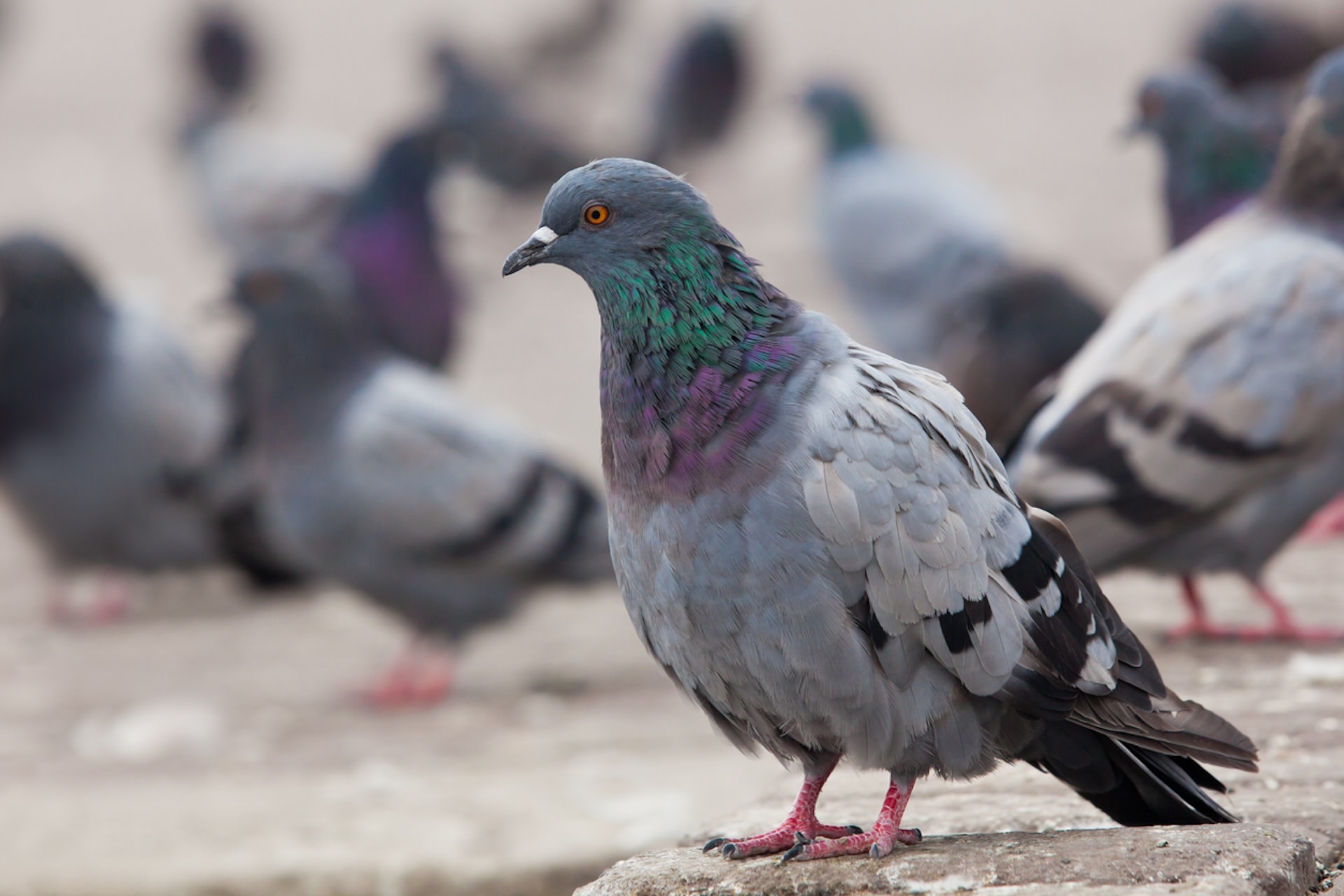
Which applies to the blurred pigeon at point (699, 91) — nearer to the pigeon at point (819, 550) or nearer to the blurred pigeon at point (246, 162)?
the blurred pigeon at point (246, 162)

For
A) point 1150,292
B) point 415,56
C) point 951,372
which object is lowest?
point 1150,292

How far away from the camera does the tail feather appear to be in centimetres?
290

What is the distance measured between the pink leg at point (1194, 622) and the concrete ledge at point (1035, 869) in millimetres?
2086

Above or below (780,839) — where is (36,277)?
above

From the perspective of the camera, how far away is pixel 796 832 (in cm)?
279

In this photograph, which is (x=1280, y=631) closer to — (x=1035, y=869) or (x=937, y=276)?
(x=1035, y=869)

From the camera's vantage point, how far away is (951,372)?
657 cm

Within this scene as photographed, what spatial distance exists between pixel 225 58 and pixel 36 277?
736cm

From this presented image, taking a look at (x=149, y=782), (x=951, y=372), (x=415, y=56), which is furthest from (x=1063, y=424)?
(x=415, y=56)

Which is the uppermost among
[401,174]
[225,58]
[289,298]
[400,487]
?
[225,58]

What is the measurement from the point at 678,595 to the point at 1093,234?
11520 mm

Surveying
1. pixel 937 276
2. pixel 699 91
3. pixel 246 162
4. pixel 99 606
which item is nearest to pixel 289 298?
pixel 99 606

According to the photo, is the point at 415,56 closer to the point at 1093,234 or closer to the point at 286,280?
the point at 1093,234

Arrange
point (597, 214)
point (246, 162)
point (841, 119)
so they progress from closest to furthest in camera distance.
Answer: point (597, 214) < point (841, 119) < point (246, 162)
